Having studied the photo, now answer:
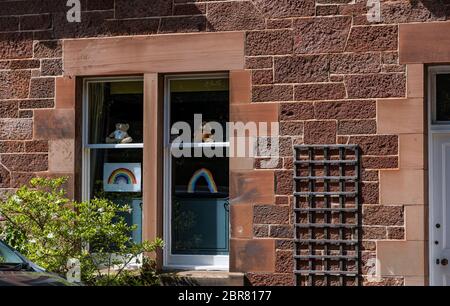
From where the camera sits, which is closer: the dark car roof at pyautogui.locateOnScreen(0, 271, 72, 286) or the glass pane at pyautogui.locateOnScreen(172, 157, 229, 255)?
the dark car roof at pyautogui.locateOnScreen(0, 271, 72, 286)

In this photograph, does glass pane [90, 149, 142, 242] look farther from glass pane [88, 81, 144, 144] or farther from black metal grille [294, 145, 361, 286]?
black metal grille [294, 145, 361, 286]

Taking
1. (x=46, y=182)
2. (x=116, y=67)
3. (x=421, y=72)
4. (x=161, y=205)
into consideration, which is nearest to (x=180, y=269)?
(x=161, y=205)

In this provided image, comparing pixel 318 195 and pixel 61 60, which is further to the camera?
pixel 61 60

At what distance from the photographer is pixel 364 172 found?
8953 mm

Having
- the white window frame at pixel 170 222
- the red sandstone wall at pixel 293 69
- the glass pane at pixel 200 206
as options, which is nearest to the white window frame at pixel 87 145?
the red sandstone wall at pixel 293 69

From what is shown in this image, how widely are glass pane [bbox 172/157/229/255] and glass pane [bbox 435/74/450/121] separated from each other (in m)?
2.40

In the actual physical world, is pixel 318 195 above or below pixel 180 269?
above

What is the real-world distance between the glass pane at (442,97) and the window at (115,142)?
132 inches

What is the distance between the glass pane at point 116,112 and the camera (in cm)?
988

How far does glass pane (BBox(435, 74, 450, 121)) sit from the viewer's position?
9.06 meters

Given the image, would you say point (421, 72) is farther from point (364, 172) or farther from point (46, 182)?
point (46, 182)

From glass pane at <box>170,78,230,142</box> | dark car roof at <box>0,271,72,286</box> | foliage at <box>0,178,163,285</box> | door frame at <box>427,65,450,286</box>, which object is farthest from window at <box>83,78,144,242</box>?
dark car roof at <box>0,271,72,286</box>

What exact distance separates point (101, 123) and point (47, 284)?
4.21 m

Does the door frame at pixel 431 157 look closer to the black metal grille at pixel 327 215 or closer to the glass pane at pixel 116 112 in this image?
the black metal grille at pixel 327 215
